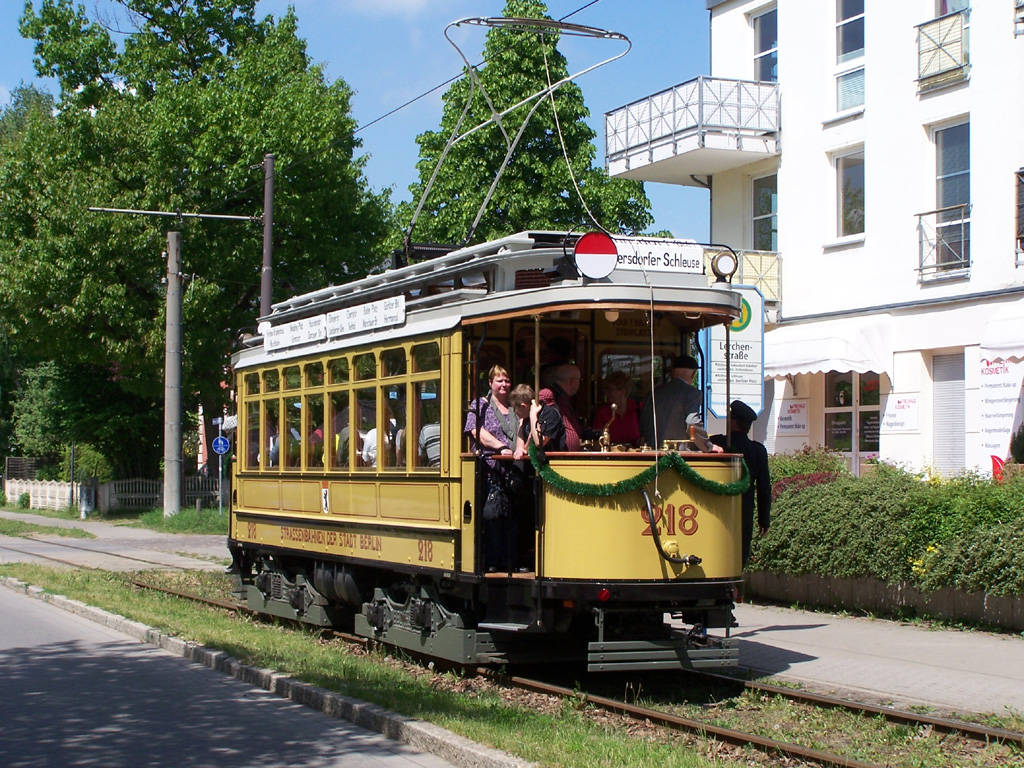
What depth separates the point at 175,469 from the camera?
30.8 m

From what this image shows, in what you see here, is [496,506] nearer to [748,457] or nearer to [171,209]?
[748,457]

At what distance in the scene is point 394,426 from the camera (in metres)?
10.5

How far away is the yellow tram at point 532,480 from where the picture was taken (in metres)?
8.65

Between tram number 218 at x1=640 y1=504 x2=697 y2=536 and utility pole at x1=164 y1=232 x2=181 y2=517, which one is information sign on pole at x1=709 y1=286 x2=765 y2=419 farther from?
utility pole at x1=164 y1=232 x2=181 y2=517

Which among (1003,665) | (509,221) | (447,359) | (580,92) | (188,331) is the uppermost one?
(580,92)

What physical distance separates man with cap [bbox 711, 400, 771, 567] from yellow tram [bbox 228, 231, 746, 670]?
0.61m

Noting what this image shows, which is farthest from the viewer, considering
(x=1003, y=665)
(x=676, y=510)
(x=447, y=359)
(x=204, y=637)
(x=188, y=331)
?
(x=188, y=331)

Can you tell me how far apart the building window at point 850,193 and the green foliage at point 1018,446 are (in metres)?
4.59

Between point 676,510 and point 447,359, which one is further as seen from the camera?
point 447,359

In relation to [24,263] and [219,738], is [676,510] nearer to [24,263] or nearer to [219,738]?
[219,738]

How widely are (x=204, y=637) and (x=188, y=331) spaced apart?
74.2 feet

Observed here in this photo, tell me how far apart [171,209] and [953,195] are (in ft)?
67.6

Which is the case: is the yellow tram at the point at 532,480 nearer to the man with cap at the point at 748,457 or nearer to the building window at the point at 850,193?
the man with cap at the point at 748,457

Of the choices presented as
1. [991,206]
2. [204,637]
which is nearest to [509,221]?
[991,206]
